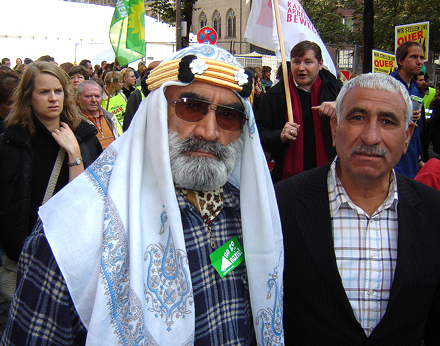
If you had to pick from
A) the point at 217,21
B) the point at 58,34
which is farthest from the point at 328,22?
the point at 217,21

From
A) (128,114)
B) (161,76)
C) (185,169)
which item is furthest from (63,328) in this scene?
(128,114)

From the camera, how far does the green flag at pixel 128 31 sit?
7626mm

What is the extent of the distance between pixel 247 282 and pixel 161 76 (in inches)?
36.7

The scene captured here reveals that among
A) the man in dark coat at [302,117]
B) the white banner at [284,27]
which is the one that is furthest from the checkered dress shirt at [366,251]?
the white banner at [284,27]

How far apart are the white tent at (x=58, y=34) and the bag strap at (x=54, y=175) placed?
22.3m

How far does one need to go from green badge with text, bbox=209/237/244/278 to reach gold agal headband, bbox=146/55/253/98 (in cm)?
64

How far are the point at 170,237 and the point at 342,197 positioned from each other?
967mm

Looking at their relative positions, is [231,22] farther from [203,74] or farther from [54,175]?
[203,74]

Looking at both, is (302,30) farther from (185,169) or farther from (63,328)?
(63,328)

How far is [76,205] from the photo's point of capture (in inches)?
60.7

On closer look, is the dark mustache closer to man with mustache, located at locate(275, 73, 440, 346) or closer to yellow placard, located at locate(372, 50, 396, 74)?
man with mustache, located at locate(275, 73, 440, 346)

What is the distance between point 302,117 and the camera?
13.5ft

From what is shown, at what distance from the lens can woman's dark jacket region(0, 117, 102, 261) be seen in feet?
10.5

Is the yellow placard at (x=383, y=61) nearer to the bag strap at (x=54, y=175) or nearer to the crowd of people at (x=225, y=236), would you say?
the crowd of people at (x=225, y=236)
